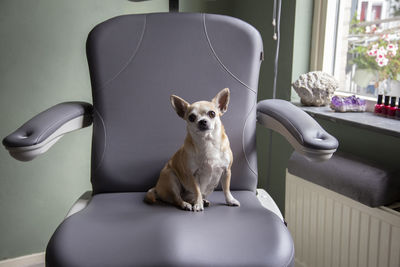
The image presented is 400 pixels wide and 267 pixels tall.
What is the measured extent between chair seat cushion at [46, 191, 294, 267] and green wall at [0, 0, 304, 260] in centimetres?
78

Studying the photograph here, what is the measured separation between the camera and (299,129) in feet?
3.06

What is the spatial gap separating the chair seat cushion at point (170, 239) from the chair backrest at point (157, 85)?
0.18 metres

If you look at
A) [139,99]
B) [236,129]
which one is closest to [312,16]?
[236,129]

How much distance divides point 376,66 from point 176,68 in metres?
0.85

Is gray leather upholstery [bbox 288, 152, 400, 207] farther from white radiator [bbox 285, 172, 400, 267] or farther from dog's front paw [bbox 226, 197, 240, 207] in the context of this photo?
dog's front paw [bbox 226, 197, 240, 207]

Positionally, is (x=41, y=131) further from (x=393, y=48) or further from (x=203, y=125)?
(x=393, y=48)

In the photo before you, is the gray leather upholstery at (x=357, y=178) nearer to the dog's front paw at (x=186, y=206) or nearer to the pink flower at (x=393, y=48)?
the pink flower at (x=393, y=48)

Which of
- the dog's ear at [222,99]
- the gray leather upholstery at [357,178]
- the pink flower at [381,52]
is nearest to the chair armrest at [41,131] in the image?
the dog's ear at [222,99]

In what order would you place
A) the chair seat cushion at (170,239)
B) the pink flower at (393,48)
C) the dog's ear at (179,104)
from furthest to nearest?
the pink flower at (393,48) < the dog's ear at (179,104) < the chair seat cushion at (170,239)

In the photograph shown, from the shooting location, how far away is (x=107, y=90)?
44.5 inches

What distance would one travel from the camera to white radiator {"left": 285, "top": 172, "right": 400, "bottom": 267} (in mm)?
1146

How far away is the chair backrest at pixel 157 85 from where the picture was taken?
113 centimetres

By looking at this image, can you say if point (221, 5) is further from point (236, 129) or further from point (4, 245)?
point (4, 245)

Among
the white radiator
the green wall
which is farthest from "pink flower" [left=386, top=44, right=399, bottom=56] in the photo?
the white radiator
